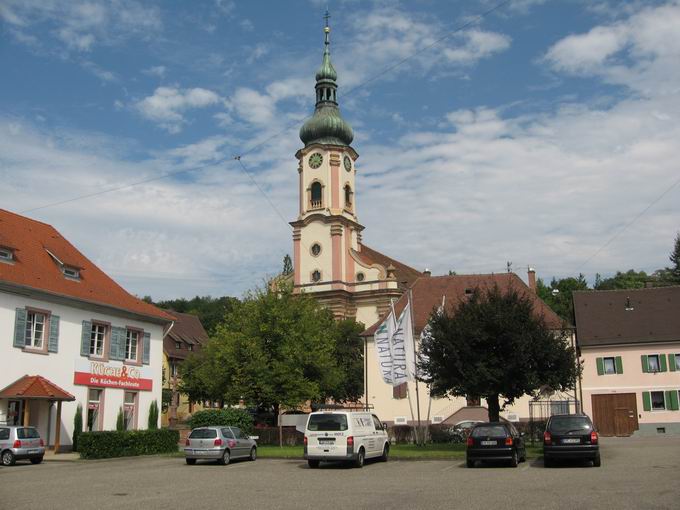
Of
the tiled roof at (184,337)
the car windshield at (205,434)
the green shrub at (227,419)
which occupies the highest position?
the tiled roof at (184,337)

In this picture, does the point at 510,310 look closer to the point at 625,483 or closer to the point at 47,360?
the point at 625,483

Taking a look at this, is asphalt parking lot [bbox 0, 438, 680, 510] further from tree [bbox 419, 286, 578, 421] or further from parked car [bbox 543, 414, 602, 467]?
tree [bbox 419, 286, 578, 421]

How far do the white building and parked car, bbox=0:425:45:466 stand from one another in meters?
3.52

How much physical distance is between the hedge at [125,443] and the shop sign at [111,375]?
13.5 feet

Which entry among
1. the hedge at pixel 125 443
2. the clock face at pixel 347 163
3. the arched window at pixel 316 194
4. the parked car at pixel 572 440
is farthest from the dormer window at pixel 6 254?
the clock face at pixel 347 163

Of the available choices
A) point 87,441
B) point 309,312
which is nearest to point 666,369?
point 309,312

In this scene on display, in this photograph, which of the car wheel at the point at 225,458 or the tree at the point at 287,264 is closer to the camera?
the car wheel at the point at 225,458

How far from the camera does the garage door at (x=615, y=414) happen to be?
1747 inches

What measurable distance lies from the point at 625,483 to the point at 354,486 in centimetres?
589

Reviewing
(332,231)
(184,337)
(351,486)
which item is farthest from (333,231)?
(351,486)

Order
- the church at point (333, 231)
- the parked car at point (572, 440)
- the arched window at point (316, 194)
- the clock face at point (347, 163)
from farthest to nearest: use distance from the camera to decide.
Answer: the clock face at point (347, 163) < the arched window at point (316, 194) < the church at point (333, 231) < the parked car at point (572, 440)

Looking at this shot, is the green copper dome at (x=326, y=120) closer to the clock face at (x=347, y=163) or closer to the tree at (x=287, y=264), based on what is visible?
the clock face at (x=347, y=163)

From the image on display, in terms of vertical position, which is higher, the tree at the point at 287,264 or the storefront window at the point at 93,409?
the tree at the point at 287,264

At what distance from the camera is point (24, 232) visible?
115ft
